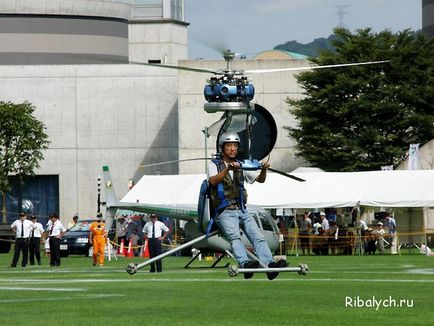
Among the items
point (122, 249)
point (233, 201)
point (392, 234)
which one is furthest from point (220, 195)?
point (122, 249)

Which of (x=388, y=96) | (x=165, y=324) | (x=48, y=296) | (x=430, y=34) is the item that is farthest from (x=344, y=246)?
(x=430, y=34)

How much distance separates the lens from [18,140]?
268 feet

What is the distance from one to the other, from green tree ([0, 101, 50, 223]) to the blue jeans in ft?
204

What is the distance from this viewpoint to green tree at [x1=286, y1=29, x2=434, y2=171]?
273 ft

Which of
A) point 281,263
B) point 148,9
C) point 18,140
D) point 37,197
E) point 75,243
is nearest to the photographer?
point 281,263

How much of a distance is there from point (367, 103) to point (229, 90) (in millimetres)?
59902

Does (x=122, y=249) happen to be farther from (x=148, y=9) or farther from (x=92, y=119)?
(x=148, y=9)

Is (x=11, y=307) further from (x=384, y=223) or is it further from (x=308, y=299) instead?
(x=384, y=223)

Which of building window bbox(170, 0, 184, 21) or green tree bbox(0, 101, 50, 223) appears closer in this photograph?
green tree bbox(0, 101, 50, 223)

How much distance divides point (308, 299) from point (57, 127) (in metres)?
75.4

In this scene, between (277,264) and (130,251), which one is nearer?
(277,264)

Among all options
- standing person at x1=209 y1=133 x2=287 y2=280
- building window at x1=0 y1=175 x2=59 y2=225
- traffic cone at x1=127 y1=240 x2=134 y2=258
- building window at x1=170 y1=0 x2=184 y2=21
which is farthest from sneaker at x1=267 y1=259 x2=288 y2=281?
building window at x1=170 y1=0 x2=184 y2=21

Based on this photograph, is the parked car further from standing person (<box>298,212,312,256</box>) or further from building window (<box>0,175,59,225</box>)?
building window (<box>0,175,59,225</box>)

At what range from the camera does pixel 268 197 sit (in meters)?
56.5
